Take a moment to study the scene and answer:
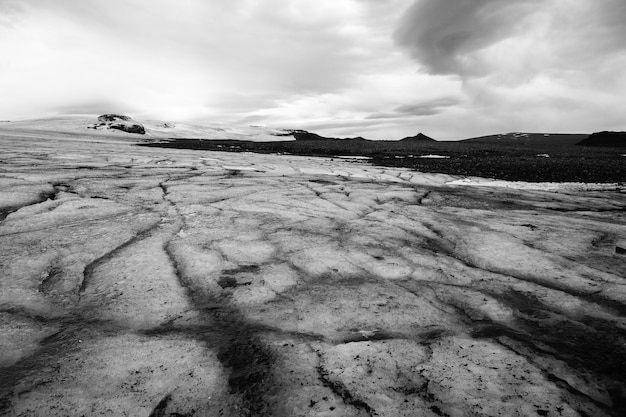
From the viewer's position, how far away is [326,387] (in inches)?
68.4

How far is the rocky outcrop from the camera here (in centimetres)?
5181

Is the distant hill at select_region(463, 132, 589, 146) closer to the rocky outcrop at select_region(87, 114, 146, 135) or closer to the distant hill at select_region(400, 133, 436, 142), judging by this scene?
the distant hill at select_region(400, 133, 436, 142)

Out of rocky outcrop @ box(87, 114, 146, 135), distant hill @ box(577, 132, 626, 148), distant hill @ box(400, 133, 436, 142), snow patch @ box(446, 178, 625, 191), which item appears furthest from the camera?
distant hill @ box(400, 133, 436, 142)

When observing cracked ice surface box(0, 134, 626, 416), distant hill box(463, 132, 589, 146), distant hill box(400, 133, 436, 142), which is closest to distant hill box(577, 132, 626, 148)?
distant hill box(463, 132, 589, 146)

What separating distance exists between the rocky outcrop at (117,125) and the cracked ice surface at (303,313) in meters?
53.3

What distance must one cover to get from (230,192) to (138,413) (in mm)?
4600

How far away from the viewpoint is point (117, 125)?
5253 cm

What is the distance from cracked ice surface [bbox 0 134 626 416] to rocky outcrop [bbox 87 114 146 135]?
53303 millimetres

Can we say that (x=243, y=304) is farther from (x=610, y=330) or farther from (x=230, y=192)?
(x=230, y=192)

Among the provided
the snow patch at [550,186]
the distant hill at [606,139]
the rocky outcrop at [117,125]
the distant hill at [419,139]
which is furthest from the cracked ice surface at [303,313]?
the distant hill at [606,139]

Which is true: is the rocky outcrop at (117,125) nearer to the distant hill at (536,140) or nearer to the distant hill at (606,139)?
the distant hill at (536,140)

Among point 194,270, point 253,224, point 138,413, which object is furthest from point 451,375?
point 253,224

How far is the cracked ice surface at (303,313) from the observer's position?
5.57ft

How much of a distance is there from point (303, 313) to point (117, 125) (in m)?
59.1
